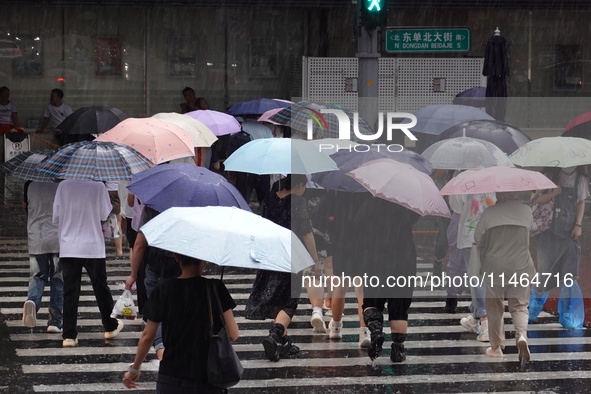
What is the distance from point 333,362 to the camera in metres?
9.96

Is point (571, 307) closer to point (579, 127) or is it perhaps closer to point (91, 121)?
point (579, 127)

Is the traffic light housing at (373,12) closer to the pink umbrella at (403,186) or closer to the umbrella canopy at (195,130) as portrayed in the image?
the umbrella canopy at (195,130)

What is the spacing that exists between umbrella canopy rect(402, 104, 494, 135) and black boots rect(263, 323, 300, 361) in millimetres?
6621

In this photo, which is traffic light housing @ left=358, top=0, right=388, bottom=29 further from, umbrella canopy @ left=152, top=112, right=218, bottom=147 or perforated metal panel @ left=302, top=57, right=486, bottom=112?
perforated metal panel @ left=302, top=57, right=486, bottom=112

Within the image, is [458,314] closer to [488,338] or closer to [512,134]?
[488,338]

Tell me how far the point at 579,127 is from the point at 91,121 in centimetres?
650

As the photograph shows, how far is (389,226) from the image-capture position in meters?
9.84

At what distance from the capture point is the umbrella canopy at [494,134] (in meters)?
13.4

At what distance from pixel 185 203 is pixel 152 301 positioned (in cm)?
178

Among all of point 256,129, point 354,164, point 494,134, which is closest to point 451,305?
point 494,134

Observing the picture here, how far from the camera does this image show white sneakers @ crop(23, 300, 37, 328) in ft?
35.3

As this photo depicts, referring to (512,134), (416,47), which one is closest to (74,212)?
(512,134)

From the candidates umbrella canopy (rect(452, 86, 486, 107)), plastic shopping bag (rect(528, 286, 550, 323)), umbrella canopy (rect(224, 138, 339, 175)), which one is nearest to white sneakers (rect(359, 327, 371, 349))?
umbrella canopy (rect(224, 138, 339, 175))

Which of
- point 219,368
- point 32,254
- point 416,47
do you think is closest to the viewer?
point 219,368
